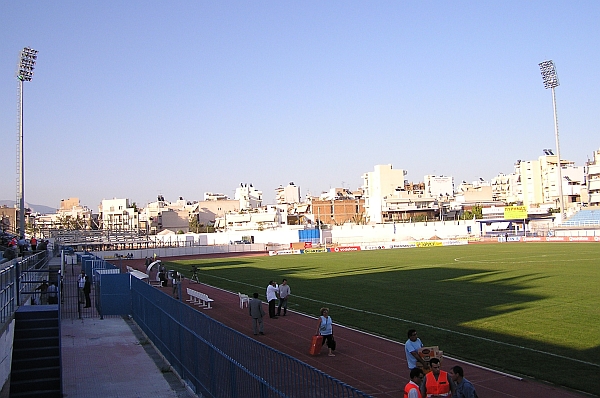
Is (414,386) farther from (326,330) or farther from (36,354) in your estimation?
(36,354)

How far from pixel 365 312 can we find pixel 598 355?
10.5 meters

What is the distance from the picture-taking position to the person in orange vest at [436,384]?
9.63 metres

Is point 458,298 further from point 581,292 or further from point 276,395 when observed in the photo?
point 276,395

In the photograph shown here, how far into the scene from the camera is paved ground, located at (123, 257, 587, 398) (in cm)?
1309

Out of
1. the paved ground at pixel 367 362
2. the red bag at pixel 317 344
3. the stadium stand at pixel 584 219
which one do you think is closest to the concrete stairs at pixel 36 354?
the paved ground at pixel 367 362

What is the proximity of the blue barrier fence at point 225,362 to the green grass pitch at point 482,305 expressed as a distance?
23.1ft

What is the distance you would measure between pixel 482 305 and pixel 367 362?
1103 centimetres

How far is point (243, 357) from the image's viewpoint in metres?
10.1

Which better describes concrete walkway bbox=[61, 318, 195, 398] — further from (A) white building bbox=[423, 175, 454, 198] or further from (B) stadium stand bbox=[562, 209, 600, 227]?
(A) white building bbox=[423, 175, 454, 198]

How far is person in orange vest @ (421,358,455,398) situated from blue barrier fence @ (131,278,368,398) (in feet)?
5.72

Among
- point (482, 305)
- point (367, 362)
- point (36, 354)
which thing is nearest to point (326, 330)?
point (367, 362)

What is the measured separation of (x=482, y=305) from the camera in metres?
25.5

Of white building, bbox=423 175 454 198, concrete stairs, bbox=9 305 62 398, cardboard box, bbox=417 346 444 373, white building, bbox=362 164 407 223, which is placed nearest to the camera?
cardboard box, bbox=417 346 444 373

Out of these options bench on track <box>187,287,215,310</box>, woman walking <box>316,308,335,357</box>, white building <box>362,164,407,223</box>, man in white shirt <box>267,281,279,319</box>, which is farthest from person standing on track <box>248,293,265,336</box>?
white building <box>362,164,407,223</box>
